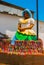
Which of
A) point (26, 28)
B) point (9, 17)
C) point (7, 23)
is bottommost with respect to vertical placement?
point (26, 28)

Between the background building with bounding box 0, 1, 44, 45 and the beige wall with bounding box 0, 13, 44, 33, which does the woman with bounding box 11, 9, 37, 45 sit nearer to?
the background building with bounding box 0, 1, 44, 45

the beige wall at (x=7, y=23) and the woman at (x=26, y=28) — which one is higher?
the beige wall at (x=7, y=23)

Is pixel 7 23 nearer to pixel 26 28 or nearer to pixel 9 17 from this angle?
pixel 9 17

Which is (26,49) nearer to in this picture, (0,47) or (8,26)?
(0,47)

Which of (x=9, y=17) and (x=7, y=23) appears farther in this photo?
(x=9, y=17)

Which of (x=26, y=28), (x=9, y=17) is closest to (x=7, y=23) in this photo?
(x=9, y=17)

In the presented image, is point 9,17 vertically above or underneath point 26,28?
above

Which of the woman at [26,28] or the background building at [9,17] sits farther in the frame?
the background building at [9,17]

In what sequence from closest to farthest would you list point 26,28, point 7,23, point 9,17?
1. point 26,28
2. point 7,23
3. point 9,17

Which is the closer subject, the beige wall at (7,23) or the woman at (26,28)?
the woman at (26,28)

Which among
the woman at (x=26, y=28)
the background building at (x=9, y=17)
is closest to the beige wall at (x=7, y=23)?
the background building at (x=9, y=17)

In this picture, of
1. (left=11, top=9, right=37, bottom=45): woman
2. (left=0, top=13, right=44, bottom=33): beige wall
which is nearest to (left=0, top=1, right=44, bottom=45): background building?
(left=0, top=13, right=44, bottom=33): beige wall

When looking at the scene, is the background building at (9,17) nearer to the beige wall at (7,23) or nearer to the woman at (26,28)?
the beige wall at (7,23)

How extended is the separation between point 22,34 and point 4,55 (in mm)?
729
